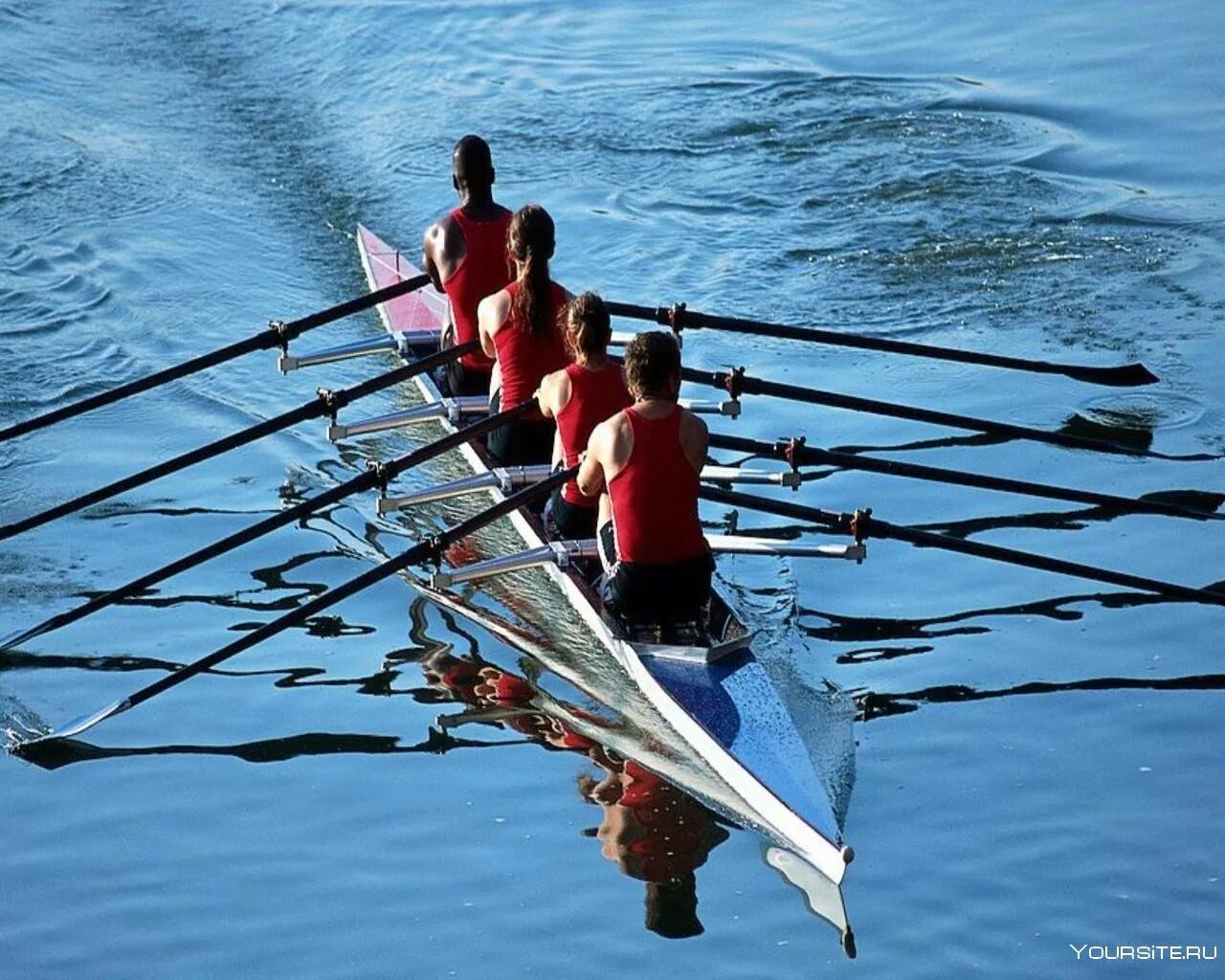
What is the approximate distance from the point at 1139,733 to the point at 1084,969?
202 cm

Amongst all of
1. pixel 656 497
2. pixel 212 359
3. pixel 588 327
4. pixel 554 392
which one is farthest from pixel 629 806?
pixel 212 359

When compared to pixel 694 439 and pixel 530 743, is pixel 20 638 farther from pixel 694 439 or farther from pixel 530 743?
pixel 694 439

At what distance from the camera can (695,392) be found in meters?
13.7

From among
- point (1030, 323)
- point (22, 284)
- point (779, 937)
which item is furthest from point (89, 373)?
point (779, 937)

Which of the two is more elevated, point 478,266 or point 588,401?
point 478,266

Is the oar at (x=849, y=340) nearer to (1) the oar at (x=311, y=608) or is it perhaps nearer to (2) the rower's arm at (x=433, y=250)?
(2) the rower's arm at (x=433, y=250)

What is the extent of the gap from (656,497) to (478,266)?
3.38m

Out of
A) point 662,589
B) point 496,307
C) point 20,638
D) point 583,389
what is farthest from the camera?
point 496,307

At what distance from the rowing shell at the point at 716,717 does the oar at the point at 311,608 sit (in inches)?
14.9

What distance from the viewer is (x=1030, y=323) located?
14320 mm

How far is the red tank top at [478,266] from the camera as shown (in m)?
11.5

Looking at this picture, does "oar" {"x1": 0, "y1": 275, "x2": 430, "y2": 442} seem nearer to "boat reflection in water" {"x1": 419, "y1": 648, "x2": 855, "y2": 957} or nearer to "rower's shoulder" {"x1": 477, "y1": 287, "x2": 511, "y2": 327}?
"rower's shoulder" {"x1": 477, "y1": 287, "x2": 511, "y2": 327}

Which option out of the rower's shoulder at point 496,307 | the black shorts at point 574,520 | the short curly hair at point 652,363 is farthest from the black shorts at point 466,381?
the short curly hair at point 652,363

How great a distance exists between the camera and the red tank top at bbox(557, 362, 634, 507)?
9.31m
